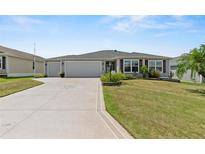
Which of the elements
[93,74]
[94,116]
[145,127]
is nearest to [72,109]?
[94,116]

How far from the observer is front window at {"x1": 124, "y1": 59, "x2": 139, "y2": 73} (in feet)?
82.6

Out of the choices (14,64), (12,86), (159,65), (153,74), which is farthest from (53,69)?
(159,65)

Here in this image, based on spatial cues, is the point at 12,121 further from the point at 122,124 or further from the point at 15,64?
the point at 15,64

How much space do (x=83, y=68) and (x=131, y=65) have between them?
25.3 feet

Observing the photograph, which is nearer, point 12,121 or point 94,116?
point 12,121

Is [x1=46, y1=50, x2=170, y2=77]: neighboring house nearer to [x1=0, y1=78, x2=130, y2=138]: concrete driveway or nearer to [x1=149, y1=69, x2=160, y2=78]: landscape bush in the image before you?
[x1=149, y1=69, x2=160, y2=78]: landscape bush

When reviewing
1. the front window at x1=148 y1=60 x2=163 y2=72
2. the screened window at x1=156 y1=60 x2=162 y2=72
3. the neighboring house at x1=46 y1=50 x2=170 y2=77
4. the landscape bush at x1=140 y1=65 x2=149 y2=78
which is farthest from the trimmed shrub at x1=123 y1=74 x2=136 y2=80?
the screened window at x1=156 y1=60 x2=162 y2=72

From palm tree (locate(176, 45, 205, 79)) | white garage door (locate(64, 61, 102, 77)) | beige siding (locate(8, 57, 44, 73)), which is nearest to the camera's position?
palm tree (locate(176, 45, 205, 79))

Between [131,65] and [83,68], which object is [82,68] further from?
[131,65]

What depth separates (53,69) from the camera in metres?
31.2

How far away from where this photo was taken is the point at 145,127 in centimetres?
546
